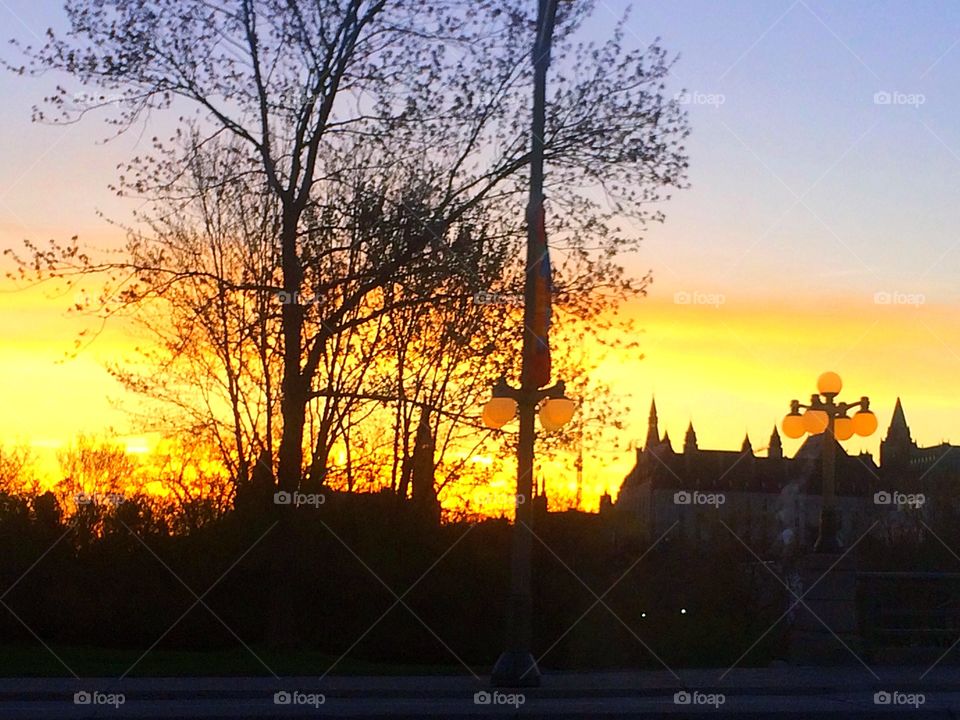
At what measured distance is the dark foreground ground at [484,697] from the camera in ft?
42.3

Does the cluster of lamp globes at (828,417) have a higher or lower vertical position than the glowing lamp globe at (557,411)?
higher

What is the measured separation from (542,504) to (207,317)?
7.14 meters

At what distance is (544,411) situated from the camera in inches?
577

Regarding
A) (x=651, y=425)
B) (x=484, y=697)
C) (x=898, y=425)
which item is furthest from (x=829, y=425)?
(x=898, y=425)

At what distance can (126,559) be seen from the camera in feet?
67.4

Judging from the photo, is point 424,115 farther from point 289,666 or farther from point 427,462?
point 289,666

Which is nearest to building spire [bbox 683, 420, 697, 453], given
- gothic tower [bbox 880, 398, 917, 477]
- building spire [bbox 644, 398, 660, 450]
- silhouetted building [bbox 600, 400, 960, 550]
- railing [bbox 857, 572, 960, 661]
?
silhouetted building [bbox 600, 400, 960, 550]

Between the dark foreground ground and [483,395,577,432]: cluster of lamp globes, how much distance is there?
3.25 m

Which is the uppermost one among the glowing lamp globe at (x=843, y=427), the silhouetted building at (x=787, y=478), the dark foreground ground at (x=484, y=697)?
the silhouetted building at (x=787, y=478)

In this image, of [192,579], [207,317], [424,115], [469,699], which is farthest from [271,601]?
[424,115]

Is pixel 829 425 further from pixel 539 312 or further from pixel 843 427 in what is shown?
pixel 539 312

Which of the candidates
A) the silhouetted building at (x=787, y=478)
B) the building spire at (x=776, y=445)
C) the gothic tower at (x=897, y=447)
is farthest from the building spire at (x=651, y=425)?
the building spire at (x=776, y=445)

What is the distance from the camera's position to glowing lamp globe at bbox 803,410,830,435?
19.3 metres

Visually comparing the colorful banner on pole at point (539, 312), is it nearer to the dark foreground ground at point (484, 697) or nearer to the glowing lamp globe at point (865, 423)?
the dark foreground ground at point (484, 697)
